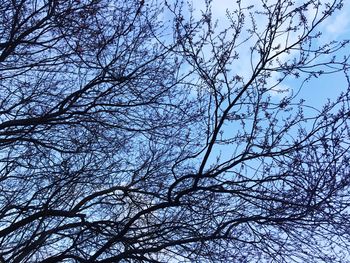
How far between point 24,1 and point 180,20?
204 centimetres

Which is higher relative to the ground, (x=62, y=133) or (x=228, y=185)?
(x=62, y=133)

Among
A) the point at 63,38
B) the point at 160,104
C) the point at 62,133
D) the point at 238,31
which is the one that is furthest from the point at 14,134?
the point at 238,31

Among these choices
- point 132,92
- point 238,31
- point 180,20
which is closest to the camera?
point 238,31

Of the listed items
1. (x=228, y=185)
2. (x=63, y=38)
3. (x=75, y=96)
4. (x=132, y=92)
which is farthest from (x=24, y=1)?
(x=228, y=185)

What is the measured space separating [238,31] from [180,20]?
0.83 metres

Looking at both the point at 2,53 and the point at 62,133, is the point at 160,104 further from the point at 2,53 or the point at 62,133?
the point at 2,53

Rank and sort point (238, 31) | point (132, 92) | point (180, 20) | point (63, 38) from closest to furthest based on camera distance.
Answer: point (238, 31) < point (180, 20) < point (63, 38) < point (132, 92)

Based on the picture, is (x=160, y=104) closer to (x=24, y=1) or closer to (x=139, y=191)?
(x=139, y=191)

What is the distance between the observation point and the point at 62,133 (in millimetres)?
7844

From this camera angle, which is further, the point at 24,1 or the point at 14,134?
the point at 14,134

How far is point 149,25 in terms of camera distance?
23.8 ft

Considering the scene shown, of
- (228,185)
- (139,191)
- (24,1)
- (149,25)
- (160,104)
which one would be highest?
(24,1)

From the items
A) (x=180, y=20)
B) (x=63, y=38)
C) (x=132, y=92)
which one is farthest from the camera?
(x=132, y=92)

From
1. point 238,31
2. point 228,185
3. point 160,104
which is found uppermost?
point 160,104
